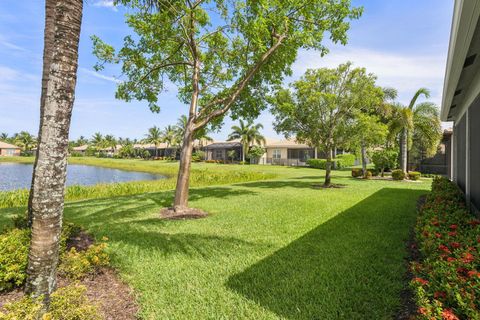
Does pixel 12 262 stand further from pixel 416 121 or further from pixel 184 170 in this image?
pixel 416 121

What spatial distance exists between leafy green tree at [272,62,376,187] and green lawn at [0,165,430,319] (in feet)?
28.0

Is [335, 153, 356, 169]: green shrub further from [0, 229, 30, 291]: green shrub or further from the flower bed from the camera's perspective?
[0, 229, 30, 291]: green shrub

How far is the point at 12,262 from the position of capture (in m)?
4.00

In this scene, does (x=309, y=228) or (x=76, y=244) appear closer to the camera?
(x=76, y=244)

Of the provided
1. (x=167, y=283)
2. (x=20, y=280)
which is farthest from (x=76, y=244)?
(x=167, y=283)

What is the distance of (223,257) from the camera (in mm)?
5562

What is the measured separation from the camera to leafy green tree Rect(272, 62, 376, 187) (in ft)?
56.0

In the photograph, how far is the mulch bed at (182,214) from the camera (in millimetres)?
9312

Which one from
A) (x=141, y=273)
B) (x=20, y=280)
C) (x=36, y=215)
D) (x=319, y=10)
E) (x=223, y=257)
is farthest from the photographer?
(x=319, y=10)

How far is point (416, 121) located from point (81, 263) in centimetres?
2598

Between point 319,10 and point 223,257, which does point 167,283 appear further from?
point 319,10

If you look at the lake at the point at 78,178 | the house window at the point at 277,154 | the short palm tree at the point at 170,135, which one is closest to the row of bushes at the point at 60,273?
the lake at the point at 78,178

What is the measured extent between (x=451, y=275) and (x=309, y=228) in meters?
4.84

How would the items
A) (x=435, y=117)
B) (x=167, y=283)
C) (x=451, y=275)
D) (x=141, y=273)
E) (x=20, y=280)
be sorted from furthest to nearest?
(x=435, y=117)
(x=141, y=273)
(x=167, y=283)
(x=20, y=280)
(x=451, y=275)
